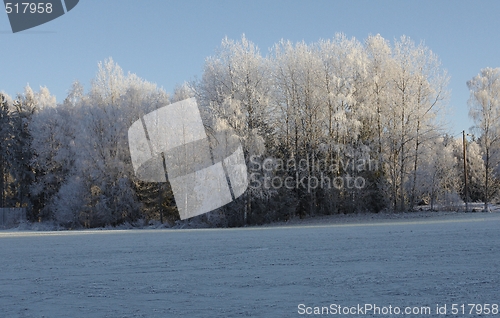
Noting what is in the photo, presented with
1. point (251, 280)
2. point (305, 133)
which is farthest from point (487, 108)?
point (251, 280)

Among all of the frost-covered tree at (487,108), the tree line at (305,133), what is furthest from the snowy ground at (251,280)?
the frost-covered tree at (487,108)

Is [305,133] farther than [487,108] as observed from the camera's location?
No

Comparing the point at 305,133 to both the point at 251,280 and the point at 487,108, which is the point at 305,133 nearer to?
the point at 487,108

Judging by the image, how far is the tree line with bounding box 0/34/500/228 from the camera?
37500mm

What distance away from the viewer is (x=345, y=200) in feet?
127

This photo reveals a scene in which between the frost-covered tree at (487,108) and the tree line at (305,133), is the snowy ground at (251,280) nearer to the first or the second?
the tree line at (305,133)

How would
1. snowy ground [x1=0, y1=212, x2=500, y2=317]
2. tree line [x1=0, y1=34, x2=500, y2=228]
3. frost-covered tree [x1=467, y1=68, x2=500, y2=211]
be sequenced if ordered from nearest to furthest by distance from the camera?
1. snowy ground [x1=0, y1=212, x2=500, y2=317]
2. tree line [x1=0, y1=34, x2=500, y2=228]
3. frost-covered tree [x1=467, y1=68, x2=500, y2=211]

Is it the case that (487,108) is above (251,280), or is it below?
above

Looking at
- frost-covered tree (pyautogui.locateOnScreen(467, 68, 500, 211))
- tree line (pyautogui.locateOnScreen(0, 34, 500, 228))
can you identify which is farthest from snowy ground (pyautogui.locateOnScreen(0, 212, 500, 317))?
frost-covered tree (pyautogui.locateOnScreen(467, 68, 500, 211))

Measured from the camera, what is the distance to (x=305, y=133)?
40219 mm

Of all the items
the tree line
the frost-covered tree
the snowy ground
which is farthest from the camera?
the frost-covered tree

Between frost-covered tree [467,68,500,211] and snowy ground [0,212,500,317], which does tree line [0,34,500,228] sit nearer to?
frost-covered tree [467,68,500,211]

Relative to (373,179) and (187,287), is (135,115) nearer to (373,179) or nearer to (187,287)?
(373,179)

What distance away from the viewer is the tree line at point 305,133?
37.5 m
